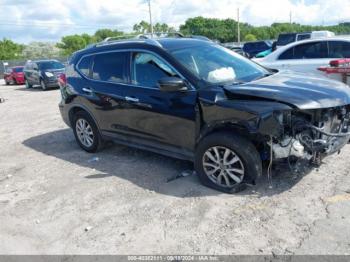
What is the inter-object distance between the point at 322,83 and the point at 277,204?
166cm

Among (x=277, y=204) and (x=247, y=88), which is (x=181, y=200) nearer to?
(x=277, y=204)

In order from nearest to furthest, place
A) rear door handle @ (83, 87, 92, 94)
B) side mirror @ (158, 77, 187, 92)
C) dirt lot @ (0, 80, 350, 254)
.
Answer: dirt lot @ (0, 80, 350, 254) < side mirror @ (158, 77, 187, 92) < rear door handle @ (83, 87, 92, 94)

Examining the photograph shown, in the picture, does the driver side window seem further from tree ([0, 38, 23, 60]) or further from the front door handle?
tree ([0, 38, 23, 60])

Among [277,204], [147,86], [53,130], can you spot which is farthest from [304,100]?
[53,130]

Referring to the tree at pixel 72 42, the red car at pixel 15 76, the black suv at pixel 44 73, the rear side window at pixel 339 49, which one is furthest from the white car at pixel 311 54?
the tree at pixel 72 42

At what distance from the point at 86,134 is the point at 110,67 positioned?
141cm

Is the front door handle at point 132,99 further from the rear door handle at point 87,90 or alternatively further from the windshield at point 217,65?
the rear door handle at point 87,90

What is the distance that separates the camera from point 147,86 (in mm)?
5133

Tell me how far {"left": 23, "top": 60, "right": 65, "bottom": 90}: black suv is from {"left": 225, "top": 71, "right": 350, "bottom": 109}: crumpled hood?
1577 cm

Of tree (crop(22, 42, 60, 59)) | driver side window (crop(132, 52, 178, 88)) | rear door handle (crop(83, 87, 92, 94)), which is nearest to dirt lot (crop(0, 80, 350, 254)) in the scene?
rear door handle (crop(83, 87, 92, 94))

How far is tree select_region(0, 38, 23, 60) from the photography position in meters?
73.7

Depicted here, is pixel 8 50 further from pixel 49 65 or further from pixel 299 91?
pixel 299 91

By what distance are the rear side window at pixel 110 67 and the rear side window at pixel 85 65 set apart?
0.16 metres

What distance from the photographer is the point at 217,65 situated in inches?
200
